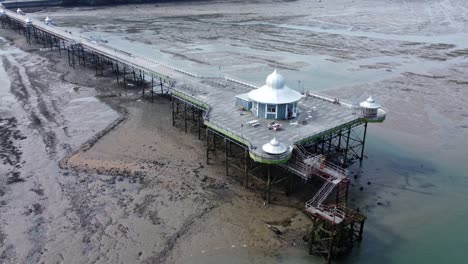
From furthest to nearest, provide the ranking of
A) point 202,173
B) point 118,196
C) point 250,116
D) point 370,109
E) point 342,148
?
point 342,148
point 370,109
point 250,116
point 202,173
point 118,196

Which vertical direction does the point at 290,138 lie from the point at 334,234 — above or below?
above

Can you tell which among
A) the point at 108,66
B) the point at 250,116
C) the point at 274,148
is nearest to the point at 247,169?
the point at 250,116

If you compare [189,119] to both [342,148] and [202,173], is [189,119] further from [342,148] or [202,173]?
[342,148]

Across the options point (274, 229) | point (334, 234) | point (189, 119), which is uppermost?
point (189, 119)

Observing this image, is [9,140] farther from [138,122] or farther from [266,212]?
[266,212]

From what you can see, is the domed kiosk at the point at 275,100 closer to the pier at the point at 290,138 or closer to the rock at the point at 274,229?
the pier at the point at 290,138

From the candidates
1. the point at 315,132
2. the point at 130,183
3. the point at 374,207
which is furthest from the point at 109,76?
the point at 374,207
